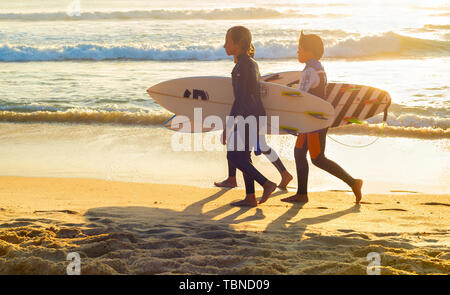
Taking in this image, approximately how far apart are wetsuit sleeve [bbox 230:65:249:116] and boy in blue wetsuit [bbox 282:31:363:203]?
664mm

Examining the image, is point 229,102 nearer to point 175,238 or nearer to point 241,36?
point 241,36

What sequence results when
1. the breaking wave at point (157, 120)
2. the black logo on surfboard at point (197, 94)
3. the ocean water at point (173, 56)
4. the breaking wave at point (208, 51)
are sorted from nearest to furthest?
the black logo on surfboard at point (197, 94)
the breaking wave at point (157, 120)
the ocean water at point (173, 56)
the breaking wave at point (208, 51)

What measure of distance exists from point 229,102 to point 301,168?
4.25 feet

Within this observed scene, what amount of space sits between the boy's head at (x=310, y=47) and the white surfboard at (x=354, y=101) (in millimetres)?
1129

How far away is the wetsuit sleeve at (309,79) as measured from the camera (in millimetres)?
4980

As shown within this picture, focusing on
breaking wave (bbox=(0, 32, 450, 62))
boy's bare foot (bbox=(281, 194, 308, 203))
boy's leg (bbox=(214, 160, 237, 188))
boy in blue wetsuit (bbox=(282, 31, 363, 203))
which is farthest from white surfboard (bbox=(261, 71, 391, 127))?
breaking wave (bbox=(0, 32, 450, 62))

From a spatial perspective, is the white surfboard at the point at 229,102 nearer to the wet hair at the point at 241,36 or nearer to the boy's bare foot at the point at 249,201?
the boy's bare foot at the point at 249,201

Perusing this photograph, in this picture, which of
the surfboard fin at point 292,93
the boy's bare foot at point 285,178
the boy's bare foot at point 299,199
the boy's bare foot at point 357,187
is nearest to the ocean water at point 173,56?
the boy's bare foot at point 285,178

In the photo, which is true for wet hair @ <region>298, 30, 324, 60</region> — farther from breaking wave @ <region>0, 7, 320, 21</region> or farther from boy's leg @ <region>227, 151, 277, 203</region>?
breaking wave @ <region>0, 7, 320, 21</region>

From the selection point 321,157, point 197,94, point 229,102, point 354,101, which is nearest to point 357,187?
point 321,157

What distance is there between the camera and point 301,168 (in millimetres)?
5195

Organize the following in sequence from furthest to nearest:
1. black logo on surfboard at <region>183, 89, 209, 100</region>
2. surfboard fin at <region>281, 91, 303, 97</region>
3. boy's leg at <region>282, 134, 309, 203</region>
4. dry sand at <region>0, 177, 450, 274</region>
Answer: black logo on surfboard at <region>183, 89, 209, 100</region>, surfboard fin at <region>281, 91, 303, 97</region>, boy's leg at <region>282, 134, 309, 203</region>, dry sand at <region>0, 177, 450, 274</region>

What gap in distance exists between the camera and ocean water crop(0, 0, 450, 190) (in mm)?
9109

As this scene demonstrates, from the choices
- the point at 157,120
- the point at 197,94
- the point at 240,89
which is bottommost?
the point at 157,120
